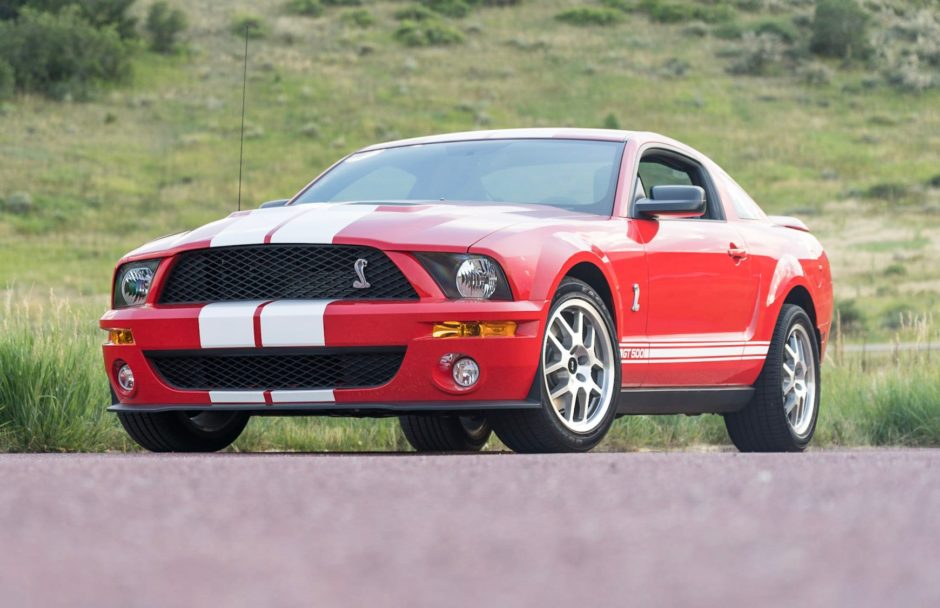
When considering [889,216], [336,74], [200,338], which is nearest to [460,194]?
[200,338]

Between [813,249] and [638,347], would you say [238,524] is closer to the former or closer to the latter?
[638,347]

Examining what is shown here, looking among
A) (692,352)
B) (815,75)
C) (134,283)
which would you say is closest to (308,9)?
(815,75)

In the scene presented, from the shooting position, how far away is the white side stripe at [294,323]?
20.5 ft

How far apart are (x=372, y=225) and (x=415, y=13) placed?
200 ft

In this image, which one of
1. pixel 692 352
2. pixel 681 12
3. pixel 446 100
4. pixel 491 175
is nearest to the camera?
pixel 692 352

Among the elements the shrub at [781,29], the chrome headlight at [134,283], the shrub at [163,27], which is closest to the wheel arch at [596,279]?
the chrome headlight at [134,283]

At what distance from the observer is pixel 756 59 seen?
5978 centimetres

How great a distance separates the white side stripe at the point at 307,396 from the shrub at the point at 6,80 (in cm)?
4801

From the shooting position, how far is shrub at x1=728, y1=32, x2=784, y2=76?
196 ft

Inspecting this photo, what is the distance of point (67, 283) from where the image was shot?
32250mm

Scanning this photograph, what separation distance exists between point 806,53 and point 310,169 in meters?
23.4

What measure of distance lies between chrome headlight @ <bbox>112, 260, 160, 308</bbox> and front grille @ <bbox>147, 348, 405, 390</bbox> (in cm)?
30

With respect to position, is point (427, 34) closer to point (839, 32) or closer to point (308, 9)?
point (308, 9)

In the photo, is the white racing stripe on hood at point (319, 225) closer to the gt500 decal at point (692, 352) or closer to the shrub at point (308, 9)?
the gt500 decal at point (692, 352)
